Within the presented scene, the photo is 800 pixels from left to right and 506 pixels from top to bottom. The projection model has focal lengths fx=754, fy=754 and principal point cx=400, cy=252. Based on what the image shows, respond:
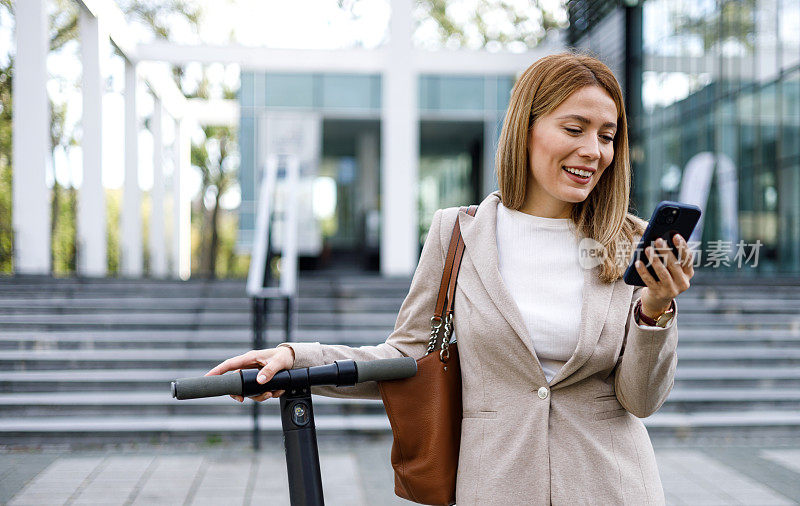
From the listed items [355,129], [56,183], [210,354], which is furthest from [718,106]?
[56,183]

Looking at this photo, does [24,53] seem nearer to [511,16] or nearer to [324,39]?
[324,39]

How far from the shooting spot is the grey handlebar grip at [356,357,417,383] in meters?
1.42

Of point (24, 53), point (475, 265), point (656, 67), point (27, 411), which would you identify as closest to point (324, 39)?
point (656, 67)

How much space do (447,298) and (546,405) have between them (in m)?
0.31

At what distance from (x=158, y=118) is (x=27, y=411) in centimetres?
1128

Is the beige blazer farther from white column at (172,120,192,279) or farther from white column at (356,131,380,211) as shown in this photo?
white column at (356,131,380,211)

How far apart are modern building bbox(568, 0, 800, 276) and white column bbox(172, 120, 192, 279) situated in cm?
996

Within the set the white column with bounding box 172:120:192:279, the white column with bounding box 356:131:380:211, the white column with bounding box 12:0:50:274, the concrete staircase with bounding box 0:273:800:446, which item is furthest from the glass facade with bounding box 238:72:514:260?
the white column with bounding box 12:0:50:274

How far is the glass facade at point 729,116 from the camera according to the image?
13.7 m

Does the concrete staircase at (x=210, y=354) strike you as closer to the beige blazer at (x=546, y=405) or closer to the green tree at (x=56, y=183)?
the green tree at (x=56, y=183)

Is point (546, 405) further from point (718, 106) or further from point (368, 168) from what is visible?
point (368, 168)

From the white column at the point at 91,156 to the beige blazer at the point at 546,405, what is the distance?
11.4 m

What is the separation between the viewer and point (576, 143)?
1487 millimetres

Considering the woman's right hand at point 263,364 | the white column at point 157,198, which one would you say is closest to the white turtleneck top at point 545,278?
the woman's right hand at point 263,364
